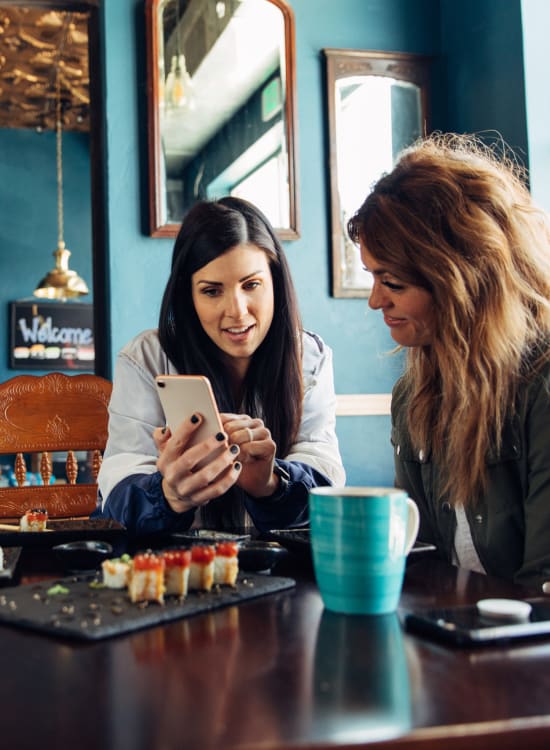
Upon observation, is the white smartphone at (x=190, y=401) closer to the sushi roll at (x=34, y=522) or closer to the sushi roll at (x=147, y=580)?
the sushi roll at (x=34, y=522)

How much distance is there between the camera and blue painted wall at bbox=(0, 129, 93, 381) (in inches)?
286

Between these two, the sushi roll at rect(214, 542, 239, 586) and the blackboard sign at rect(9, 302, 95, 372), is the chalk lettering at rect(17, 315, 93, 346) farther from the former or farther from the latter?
the sushi roll at rect(214, 542, 239, 586)

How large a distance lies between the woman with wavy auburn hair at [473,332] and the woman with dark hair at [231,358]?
425 millimetres

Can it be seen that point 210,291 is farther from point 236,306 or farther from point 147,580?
point 147,580

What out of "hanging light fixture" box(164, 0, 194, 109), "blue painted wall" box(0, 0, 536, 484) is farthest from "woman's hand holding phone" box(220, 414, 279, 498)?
"hanging light fixture" box(164, 0, 194, 109)

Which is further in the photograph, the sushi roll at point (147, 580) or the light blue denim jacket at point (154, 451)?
the light blue denim jacket at point (154, 451)

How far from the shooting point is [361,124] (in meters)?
3.38

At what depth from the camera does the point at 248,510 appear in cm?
159

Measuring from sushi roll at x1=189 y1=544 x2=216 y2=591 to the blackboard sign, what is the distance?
21.6 ft

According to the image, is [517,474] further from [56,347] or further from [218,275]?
[56,347]

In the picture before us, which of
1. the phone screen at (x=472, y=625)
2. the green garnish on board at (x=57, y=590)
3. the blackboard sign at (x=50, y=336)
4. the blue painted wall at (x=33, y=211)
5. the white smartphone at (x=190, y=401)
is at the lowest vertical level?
the phone screen at (x=472, y=625)

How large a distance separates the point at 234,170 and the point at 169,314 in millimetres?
1530

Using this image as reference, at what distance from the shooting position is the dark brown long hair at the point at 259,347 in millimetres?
1872

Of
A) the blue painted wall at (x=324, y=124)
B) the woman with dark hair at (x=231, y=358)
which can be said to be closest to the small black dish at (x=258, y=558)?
the woman with dark hair at (x=231, y=358)
